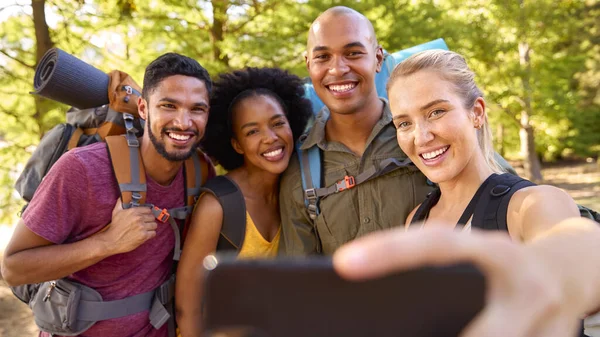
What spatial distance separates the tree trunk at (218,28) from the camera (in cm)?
769

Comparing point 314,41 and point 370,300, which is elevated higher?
point 314,41

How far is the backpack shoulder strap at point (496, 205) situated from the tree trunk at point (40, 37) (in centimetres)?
659

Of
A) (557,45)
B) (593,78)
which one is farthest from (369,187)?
(593,78)

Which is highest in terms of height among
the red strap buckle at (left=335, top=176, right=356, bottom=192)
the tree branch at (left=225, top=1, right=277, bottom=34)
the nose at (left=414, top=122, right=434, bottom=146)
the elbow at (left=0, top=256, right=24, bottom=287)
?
the tree branch at (left=225, top=1, right=277, bottom=34)

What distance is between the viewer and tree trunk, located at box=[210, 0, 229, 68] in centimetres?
769

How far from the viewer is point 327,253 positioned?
2.93 meters

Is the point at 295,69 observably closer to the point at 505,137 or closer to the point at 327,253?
the point at 327,253

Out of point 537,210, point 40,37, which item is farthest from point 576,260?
point 40,37

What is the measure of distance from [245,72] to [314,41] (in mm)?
621

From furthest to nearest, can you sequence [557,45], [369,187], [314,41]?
[557,45] < [314,41] < [369,187]

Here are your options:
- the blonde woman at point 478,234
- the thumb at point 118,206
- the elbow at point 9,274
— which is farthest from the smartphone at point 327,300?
the elbow at point 9,274

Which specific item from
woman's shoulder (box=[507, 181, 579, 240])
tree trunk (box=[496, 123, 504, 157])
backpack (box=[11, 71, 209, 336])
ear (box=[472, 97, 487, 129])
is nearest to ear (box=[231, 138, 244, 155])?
backpack (box=[11, 71, 209, 336])

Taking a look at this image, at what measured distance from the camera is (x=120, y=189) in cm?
256

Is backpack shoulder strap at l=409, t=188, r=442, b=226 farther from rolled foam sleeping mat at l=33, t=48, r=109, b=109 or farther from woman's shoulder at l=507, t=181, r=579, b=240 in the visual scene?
rolled foam sleeping mat at l=33, t=48, r=109, b=109
